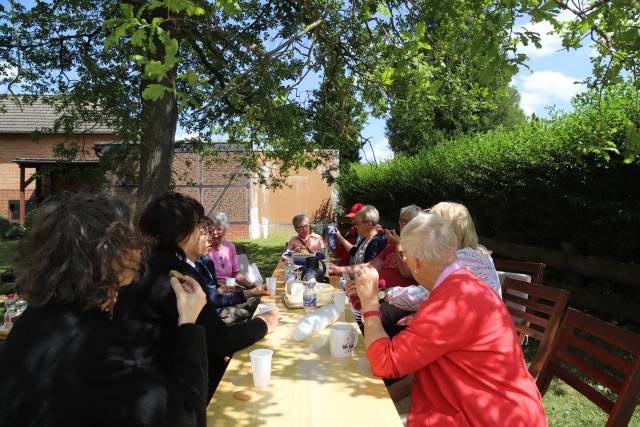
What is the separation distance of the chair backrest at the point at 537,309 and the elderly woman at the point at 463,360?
0.85m

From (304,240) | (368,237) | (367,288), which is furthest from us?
(304,240)

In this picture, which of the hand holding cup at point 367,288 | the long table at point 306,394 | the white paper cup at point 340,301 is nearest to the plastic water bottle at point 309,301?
the white paper cup at point 340,301

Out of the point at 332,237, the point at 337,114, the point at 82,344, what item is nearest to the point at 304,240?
the point at 332,237

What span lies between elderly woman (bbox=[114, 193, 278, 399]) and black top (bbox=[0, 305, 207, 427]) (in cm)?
39

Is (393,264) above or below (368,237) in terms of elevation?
below

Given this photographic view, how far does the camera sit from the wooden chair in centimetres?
180

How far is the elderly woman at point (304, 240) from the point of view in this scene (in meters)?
6.30

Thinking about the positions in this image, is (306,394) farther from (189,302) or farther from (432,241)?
(432,241)

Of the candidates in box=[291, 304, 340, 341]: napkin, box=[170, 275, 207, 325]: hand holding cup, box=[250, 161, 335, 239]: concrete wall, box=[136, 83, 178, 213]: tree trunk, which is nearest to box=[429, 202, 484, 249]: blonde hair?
box=[291, 304, 340, 341]: napkin

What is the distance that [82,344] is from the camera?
120 cm

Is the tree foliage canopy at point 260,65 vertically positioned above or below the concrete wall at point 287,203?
above

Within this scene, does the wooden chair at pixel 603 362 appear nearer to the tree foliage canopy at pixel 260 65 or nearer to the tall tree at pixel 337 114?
the tree foliage canopy at pixel 260 65

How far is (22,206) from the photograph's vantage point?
65.2ft

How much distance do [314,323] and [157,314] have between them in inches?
36.9
